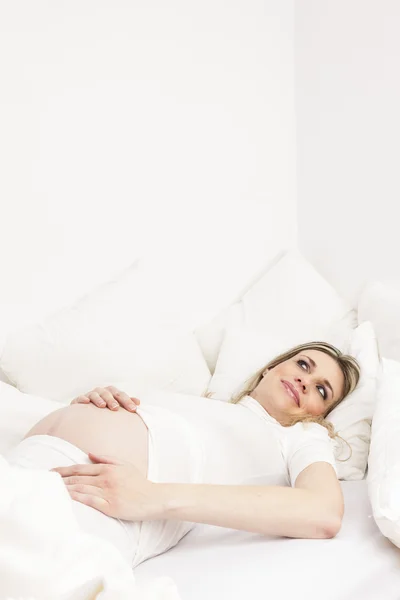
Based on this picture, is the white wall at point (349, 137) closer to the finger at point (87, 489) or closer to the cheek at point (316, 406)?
the cheek at point (316, 406)

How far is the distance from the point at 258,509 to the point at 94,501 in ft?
0.99

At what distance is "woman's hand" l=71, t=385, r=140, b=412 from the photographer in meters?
1.63

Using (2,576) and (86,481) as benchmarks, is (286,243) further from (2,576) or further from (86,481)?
(2,576)

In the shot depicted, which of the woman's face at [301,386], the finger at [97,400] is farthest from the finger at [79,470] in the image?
the woman's face at [301,386]

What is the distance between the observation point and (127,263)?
2434 millimetres

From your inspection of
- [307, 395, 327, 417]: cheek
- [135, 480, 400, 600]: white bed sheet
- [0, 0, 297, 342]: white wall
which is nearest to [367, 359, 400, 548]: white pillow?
[135, 480, 400, 600]: white bed sheet

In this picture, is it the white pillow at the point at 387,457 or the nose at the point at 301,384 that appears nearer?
the white pillow at the point at 387,457

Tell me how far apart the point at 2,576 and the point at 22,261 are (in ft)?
4.34

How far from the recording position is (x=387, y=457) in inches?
61.4

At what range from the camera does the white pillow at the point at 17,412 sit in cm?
182

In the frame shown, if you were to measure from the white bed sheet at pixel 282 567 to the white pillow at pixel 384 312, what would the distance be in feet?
2.71

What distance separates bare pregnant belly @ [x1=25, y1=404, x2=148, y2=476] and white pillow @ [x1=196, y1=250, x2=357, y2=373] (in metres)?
0.90

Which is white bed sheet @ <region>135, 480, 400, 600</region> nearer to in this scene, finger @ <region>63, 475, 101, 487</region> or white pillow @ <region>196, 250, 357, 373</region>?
finger @ <region>63, 475, 101, 487</region>

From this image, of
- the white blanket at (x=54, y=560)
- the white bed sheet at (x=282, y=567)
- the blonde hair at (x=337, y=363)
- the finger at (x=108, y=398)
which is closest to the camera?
the white blanket at (x=54, y=560)
